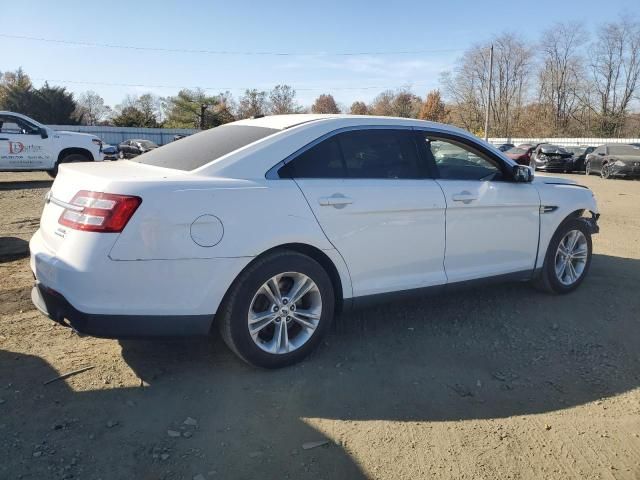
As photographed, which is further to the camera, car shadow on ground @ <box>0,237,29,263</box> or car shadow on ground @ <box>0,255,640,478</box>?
car shadow on ground @ <box>0,237,29,263</box>

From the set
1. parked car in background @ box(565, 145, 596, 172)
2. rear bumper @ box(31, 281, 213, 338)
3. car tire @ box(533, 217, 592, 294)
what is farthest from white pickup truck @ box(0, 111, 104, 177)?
parked car in background @ box(565, 145, 596, 172)

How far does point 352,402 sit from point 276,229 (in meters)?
1.13

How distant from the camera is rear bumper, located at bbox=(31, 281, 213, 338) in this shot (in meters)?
2.89

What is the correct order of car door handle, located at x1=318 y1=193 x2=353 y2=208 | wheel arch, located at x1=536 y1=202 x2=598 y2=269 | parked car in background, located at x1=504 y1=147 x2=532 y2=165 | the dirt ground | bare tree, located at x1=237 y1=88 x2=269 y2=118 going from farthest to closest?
bare tree, located at x1=237 y1=88 x2=269 y2=118
parked car in background, located at x1=504 y1=147 x2=532 y2=165
wheel arch, located at x1=536 y1=202 x2=598 y2=269
car door handle, located at x1=318 y1=193 x2=353 y2=208
the dirt ground

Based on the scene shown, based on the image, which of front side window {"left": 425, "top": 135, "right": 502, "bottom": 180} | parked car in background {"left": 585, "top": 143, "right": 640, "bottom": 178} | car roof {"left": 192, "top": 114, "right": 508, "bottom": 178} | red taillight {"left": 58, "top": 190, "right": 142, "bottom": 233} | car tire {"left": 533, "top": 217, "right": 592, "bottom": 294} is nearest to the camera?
red taillight {"left": 58, "top": 190, "right": 142, "bottom": 233}

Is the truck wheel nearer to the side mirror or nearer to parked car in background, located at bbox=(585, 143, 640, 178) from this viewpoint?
the side mirror

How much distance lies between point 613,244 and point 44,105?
5650cm

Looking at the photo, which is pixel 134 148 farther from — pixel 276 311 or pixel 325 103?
pixel 325 103

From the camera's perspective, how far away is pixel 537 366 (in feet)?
11.8

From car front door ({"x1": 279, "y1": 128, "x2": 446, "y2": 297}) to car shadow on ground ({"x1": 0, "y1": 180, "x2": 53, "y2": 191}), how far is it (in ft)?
39.3

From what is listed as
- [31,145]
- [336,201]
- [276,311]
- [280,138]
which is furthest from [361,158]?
[31,145]

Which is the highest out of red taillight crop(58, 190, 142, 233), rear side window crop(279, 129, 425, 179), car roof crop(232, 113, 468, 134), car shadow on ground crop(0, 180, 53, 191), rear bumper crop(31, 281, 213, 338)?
car roof crop(232, 113, 468, 134)

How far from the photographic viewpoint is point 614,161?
21578mm

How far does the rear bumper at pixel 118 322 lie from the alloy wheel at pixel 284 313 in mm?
339
